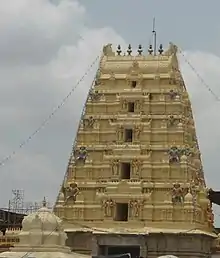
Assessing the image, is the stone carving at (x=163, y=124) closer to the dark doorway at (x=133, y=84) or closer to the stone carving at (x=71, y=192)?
the dark doorway at (x=133, y=84)

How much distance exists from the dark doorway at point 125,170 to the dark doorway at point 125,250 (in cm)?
446

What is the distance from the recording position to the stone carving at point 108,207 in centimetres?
4591

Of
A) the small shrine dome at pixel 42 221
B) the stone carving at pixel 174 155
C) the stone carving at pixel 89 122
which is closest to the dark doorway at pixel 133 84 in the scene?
the stone carving at pixel 89 122

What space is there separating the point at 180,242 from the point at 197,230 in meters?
1.28

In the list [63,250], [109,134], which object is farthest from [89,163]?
[63,250]

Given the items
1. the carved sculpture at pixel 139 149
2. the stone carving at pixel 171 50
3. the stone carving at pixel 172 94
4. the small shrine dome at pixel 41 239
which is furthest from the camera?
the stone carving at pixel 171 50

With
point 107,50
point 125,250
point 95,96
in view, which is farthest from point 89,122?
point 125,250

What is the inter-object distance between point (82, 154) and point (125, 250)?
674 centimetres

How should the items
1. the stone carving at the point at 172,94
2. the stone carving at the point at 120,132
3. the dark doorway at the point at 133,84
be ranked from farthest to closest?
1. the dark doorway at the point at 133,84
2. the stone carving at the point at 172,94
3. the stone carving at the point at 120,132

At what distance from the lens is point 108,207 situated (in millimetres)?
46031

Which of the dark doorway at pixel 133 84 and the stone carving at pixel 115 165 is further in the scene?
the dark doorway at pixel 133 84

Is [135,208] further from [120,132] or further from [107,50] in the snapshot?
[107,50]

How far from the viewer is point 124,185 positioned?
46312 mm

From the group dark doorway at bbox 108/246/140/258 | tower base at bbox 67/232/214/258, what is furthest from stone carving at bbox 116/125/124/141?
dark doorway at bbox 108/246/140/258
